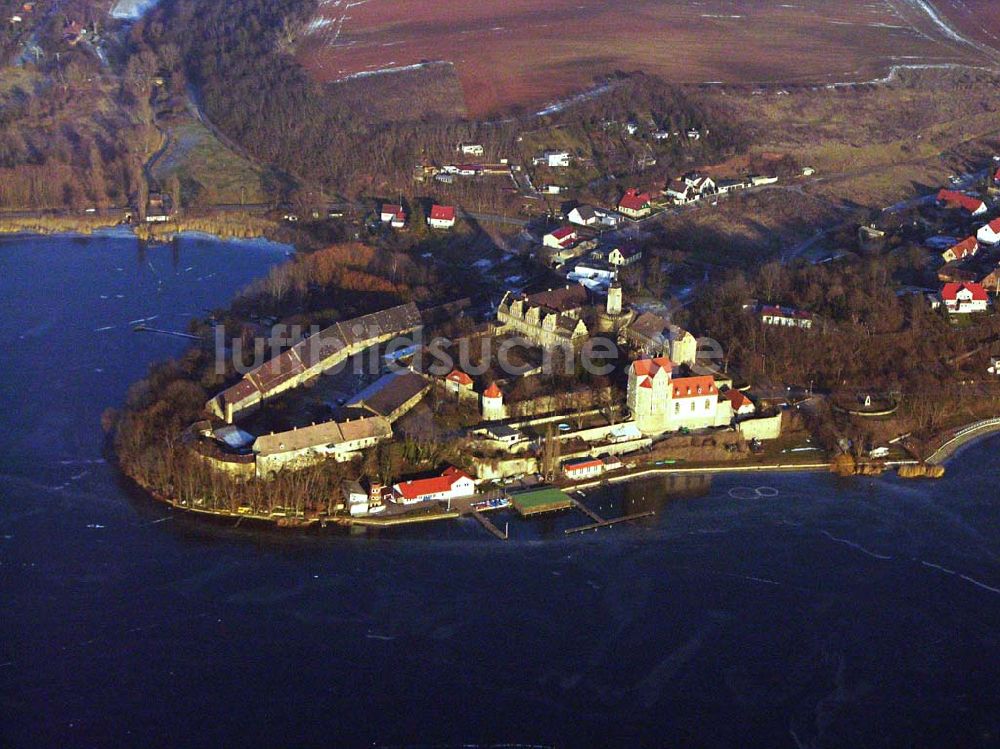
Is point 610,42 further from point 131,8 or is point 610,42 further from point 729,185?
point 131,8

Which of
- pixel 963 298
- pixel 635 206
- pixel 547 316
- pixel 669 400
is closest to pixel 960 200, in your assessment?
pixel 635 206

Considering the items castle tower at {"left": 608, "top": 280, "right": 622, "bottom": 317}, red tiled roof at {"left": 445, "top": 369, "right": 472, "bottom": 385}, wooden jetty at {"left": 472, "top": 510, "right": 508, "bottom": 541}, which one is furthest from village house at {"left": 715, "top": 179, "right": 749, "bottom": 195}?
wooden jetty at {"left": 472, "top": 510, "right": 508, "bottom": 541}

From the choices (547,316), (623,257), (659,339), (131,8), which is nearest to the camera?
(659,339)

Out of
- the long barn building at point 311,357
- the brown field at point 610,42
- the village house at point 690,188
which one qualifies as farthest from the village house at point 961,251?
the brown field at point 610,42

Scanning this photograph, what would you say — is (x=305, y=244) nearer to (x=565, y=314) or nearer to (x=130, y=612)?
(x=565, y=314)

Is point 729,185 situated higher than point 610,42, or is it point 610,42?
point 610,42

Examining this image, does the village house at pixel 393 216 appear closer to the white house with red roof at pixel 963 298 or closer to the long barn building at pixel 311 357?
the long barn building at pixel 311 357
